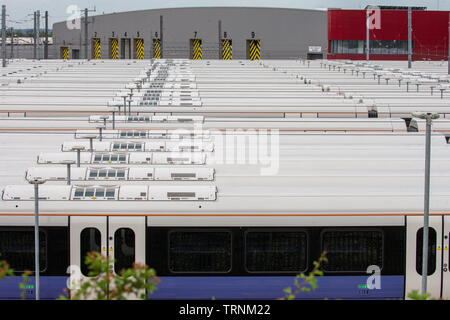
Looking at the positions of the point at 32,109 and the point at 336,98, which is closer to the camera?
the point at 32,109

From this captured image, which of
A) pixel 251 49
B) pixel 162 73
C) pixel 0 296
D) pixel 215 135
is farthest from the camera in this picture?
pixel 251 49

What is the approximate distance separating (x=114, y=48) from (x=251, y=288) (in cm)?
6798

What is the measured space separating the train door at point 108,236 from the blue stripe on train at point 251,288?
0.62 m

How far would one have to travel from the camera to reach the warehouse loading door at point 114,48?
76812 mm

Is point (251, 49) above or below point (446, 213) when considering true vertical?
above

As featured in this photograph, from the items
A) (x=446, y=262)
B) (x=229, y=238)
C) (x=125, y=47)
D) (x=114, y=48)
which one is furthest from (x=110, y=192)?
(x=125, y=47)

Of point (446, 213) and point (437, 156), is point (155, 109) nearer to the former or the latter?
point (437, 156)

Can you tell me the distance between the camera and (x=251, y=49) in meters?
68.9

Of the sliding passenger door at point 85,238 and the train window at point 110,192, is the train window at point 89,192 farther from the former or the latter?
the sliding passenger door at point 85,238

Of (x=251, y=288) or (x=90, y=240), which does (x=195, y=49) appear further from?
(x=251, y=288)

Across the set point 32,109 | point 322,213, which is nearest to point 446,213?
point 322,213

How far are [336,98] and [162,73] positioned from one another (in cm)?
1463
